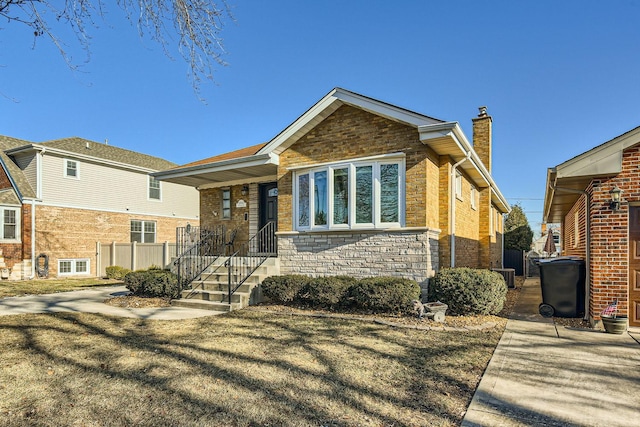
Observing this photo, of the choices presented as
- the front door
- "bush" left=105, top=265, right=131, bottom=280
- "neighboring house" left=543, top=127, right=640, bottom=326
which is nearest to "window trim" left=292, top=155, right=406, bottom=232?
the front door

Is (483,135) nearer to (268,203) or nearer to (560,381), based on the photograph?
(268,203)

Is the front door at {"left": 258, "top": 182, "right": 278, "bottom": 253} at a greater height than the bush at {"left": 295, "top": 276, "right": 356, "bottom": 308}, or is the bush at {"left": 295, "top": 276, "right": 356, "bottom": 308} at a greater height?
the front door at {"left": 258, "top": 182, "right": 278, "bottom": 253}

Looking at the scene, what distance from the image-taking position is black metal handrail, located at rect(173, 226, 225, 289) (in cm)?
1058

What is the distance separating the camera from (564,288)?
26.4 ft

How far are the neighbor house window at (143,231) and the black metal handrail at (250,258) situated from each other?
36.9ft

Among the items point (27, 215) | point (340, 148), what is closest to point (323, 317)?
point (340, 148)

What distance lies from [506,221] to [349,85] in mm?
18410

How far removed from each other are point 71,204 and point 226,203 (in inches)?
382

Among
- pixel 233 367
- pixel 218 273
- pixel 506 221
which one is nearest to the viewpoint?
pixel 233 367

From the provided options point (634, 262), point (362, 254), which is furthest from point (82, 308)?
point (634, 262)

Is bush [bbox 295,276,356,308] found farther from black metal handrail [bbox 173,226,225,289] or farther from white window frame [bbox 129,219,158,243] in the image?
white window frame [bbox 129,219,158,243]

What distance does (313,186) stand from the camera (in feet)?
32.5

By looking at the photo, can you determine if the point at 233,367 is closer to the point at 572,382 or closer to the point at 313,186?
the point at 572,382

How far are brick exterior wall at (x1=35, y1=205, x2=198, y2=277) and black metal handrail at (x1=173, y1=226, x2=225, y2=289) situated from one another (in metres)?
7.96
